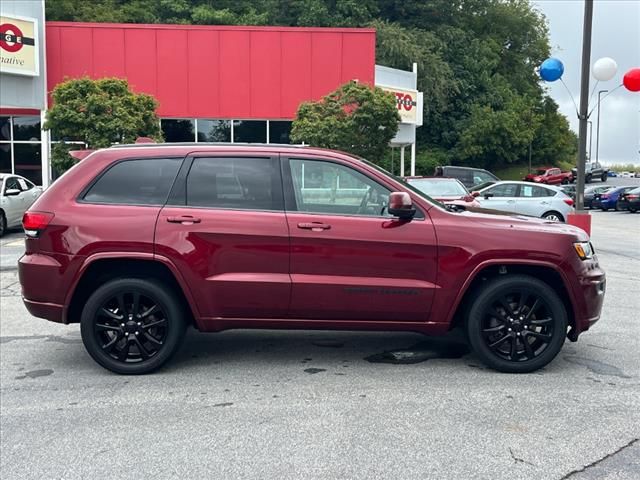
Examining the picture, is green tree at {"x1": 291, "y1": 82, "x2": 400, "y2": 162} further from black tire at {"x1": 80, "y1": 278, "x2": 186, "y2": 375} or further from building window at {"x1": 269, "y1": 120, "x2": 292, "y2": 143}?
→ black tire at {"x1": 80, "y1": 278, "x2": 186, "y2": 375}

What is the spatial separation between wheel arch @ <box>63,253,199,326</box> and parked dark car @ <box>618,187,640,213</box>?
30883 millimetres

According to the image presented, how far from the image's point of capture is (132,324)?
5.19 metres

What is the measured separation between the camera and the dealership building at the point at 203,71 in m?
22.9

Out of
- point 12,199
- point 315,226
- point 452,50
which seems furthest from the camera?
point 452,50

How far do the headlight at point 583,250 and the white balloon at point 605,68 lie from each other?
13976 millimetres

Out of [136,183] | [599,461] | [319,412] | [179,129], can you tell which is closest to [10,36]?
[179,129]

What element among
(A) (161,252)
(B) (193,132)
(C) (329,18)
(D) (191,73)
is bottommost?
(A) (161,252)

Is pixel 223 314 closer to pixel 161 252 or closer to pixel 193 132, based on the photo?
pixel 161 252

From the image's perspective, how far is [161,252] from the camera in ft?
16.5

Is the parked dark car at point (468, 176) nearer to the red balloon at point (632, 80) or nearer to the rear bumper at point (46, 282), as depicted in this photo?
the red balloon at point (632, 80)

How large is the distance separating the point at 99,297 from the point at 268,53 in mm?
19759

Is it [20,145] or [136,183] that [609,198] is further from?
[136,183]

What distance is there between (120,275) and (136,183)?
2.56 ft

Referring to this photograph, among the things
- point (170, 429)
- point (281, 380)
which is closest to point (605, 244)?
point (281, 380)
